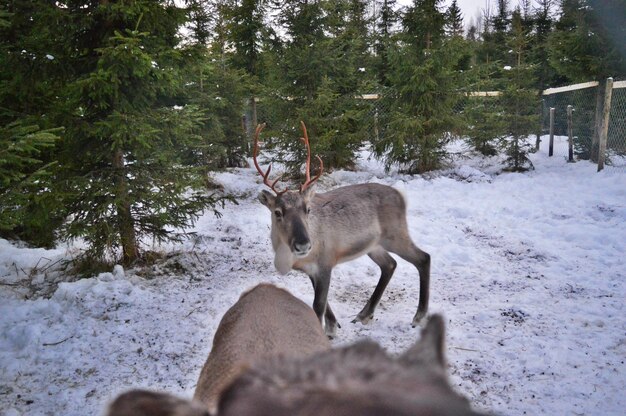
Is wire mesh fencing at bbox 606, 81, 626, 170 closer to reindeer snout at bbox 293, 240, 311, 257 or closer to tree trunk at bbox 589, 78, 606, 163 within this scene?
tree trunk at bbox 589, 78, 606, 163

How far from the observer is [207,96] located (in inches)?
520

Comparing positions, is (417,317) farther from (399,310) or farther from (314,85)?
(314,85)

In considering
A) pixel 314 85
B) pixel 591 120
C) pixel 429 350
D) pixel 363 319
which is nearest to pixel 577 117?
pixel 591 120

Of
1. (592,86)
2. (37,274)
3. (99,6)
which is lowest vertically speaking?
(37,274)

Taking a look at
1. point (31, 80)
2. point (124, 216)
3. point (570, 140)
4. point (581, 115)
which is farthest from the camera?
point (581, 115)

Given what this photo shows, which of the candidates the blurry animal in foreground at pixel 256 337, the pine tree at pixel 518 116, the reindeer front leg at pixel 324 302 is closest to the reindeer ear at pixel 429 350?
the blurry animal in foreground at pixel 256 337

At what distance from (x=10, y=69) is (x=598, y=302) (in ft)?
26.7

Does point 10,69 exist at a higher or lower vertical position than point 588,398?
higher

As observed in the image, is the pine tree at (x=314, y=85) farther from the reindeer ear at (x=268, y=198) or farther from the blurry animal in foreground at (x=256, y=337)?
the blurry animal in foreground at (x=256, y=337)

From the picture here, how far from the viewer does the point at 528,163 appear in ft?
47.2

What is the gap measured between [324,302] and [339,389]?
4436mm

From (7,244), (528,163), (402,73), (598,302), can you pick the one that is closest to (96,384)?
(7,244)

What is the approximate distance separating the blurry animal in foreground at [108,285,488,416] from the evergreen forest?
3.99 meters

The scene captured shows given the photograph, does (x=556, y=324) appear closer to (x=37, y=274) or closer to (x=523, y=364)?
(x=523, y=364)
